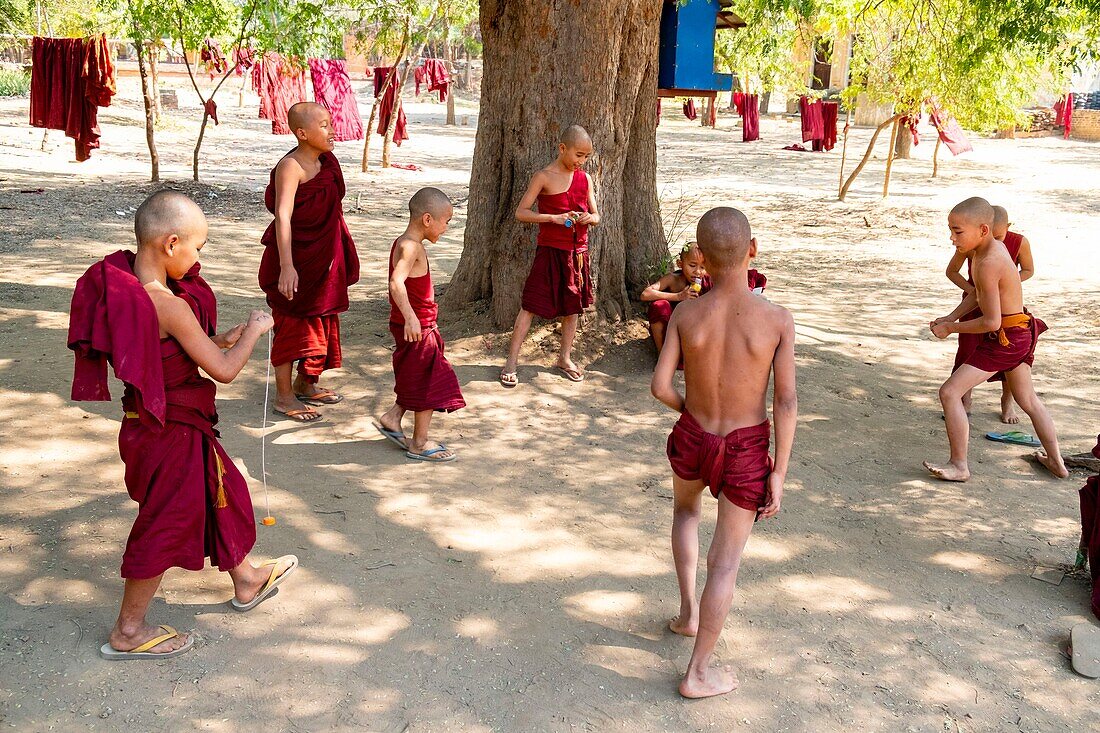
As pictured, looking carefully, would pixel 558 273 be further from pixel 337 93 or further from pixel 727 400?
pixel 337 93

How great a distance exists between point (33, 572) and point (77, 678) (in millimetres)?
713

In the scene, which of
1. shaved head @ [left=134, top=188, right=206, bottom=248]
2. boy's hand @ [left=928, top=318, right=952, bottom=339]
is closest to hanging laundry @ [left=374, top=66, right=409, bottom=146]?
boy's hand @ [left=928, top=318, right=952, bottom=339]

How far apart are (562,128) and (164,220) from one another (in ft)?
11.1

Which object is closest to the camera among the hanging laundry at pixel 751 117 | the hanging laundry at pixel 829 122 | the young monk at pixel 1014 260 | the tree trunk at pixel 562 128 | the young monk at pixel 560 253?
the young monk at pixel 1014 260

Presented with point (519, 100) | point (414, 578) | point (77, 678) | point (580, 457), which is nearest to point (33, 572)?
point (77, 678)

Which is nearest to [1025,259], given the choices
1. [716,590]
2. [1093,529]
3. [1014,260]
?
[1014,260]

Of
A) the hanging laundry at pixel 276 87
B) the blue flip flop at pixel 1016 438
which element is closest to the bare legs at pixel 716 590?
the blue flip flop at pixel 1016 438

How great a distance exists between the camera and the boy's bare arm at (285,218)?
4449mm

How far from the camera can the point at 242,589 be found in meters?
3.08

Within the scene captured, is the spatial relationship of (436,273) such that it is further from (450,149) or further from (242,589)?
(450,149)

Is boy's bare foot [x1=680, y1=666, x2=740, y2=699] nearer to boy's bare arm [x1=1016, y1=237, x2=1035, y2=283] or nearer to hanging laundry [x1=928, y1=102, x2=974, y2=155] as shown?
boy's bare arm [x1=1016, y1=237, x2=1035, y2=283]

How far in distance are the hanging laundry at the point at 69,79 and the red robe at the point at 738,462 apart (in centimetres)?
1124

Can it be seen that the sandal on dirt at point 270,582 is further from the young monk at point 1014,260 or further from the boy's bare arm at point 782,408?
the young monk at point 1014,260

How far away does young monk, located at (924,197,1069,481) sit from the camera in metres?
4.23
